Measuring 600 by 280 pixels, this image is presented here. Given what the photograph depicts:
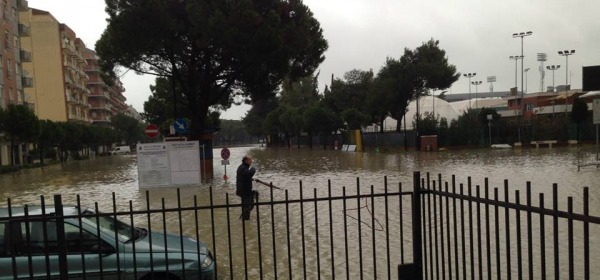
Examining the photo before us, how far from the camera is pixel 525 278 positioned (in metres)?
6.50

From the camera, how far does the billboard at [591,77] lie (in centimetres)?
1039

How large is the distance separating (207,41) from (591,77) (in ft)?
59.6

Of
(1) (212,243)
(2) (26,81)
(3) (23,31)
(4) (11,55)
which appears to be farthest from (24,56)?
(1) (212,243)

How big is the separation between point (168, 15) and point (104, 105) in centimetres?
8265

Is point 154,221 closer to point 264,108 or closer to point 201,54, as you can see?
point 201,54

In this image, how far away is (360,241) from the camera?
471 centimetres

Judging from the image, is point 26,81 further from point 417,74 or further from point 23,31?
point 417,74

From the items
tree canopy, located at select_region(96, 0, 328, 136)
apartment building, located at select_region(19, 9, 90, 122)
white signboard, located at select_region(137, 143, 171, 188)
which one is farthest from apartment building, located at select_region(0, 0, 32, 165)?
white signboard, located at select_region(137, 143, 171, 188)

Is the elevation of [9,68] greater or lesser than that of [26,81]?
greater

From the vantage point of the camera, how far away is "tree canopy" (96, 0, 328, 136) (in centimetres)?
2439

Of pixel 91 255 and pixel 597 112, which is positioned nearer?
pixel 91 255

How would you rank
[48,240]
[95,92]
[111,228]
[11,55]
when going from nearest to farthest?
[48,240] < [111,228] < [11,55] < [95,92]

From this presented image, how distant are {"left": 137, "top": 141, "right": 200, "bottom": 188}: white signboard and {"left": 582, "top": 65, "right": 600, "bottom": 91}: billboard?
12240 mm

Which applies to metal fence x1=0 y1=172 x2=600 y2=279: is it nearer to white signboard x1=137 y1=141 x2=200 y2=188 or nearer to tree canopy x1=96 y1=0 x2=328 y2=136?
white signboard x1=137 y1=141 x2=200 y2=188
